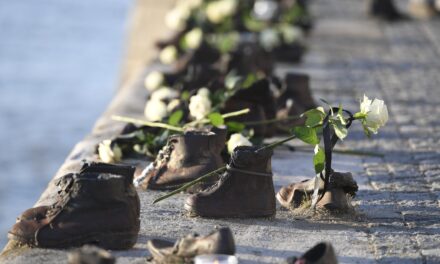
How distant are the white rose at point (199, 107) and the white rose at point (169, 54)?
3510 mm

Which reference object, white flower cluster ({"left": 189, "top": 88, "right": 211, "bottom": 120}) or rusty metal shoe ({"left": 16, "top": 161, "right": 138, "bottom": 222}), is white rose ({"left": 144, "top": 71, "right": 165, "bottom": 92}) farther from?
rusty metal shoe ({"left": 16, "top": 161, "right": 138, "bottom": 222})

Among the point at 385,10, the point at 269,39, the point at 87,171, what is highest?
the point at 87,171

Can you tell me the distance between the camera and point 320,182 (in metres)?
4.83

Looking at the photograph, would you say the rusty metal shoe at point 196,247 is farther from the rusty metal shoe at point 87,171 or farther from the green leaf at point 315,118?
the green leaf at point 315,118

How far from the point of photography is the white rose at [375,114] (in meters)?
4.70

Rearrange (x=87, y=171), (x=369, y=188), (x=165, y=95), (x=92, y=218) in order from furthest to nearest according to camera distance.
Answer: (x=165, y=95) < (x=369, y=188) < (x=87, y=171) < (x=92, y=218)

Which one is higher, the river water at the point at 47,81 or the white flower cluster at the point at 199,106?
the white flower cluster at the point at 199,106

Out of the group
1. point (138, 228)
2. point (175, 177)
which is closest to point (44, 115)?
point (175, 177)

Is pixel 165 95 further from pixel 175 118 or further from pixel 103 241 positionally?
pixel 103 241

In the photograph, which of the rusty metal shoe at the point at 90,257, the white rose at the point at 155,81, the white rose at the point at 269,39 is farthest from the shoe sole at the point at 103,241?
the white rose at the point at 269,39

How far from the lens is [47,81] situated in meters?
15.7

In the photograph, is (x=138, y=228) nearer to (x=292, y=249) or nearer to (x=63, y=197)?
(x=63, y=197)

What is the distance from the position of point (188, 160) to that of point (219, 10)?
5525mm

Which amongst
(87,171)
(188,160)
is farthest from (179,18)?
(87,171)
